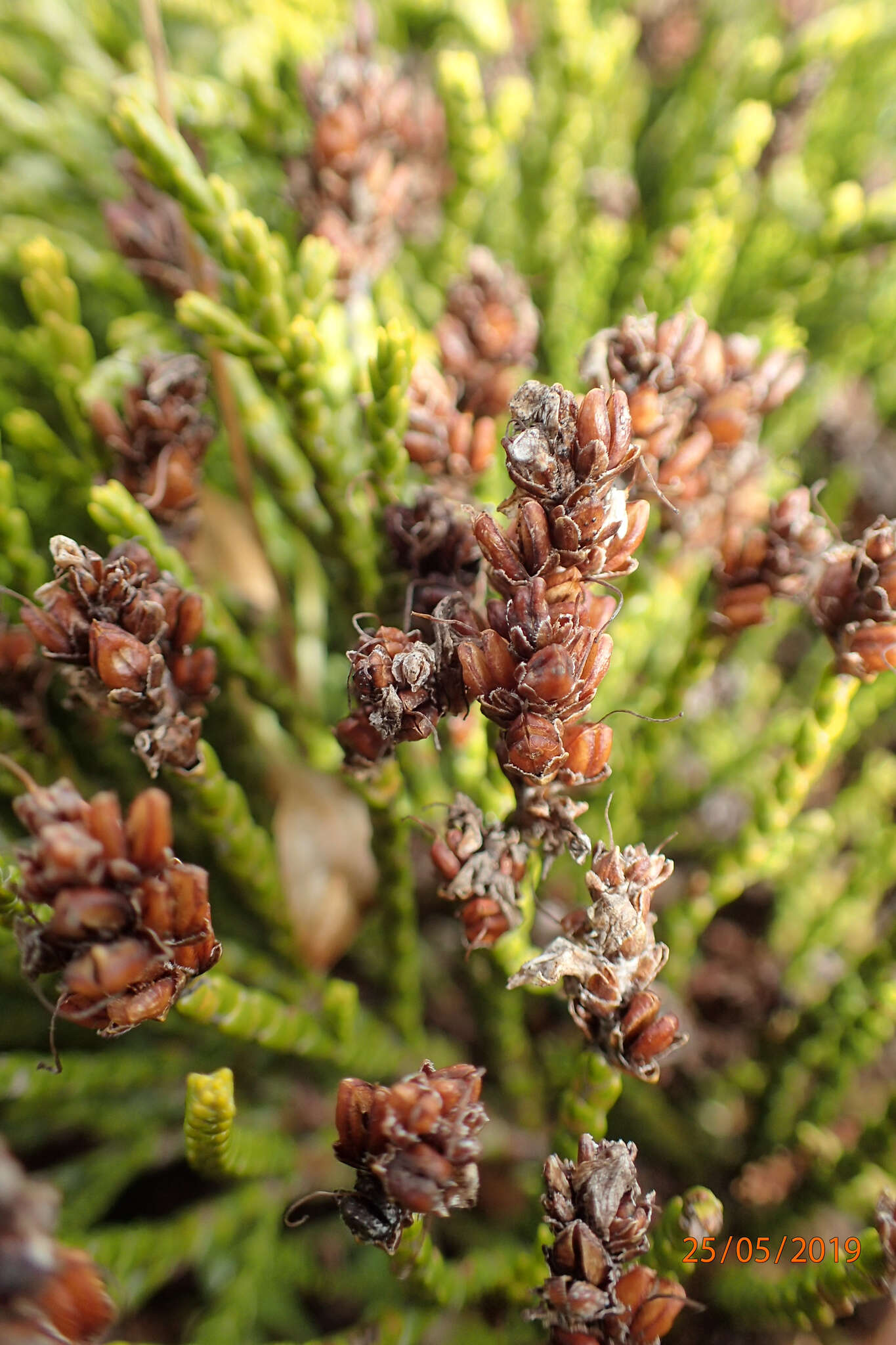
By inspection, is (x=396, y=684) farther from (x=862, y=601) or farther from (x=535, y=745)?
(x=862, y=601)

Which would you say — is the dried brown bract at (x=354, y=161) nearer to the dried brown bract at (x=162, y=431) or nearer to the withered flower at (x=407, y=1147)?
the dried brown bract at (x=162, y=431)

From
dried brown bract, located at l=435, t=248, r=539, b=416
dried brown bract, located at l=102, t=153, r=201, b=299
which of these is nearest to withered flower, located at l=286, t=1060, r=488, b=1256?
dried brown bract, located at l=435, t=248, r=539, b=416

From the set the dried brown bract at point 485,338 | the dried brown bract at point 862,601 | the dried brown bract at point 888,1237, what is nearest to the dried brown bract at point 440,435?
the dried brown bract at point 485,338

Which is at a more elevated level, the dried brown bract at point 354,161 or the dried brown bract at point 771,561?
the dried brown bract at point 354,161

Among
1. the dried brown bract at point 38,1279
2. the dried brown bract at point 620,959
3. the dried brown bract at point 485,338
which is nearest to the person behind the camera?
the dried brown bract at point 38,1279

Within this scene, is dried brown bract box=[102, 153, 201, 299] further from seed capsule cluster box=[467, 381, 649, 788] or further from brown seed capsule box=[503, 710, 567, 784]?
brown seed capsule box=[503, 710, 567, 784]

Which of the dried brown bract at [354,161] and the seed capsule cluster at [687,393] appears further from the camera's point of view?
the dried brown bract at [354,161]

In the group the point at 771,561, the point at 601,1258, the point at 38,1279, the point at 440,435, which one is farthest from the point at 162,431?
the point at 601,1258
